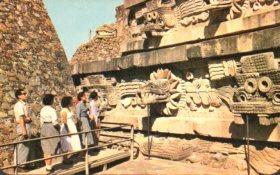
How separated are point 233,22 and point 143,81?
3096mm

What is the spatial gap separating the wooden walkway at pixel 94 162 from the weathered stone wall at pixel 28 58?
2221mm

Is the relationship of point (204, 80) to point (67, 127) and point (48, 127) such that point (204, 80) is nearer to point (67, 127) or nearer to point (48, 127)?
point (67, 127)

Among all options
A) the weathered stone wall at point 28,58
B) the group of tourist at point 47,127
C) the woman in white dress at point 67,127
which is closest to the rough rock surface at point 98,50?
the weathered stone wall at point 28,58

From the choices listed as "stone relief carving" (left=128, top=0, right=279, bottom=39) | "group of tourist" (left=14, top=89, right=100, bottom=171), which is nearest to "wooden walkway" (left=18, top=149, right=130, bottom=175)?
A: "group of tourist" (left=14, top=89, right=100, bottom=171)

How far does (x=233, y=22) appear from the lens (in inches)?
272

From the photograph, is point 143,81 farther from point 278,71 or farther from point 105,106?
point 278,71

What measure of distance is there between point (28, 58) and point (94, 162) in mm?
4804

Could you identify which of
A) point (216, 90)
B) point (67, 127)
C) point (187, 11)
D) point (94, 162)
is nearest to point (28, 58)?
point (67, 127)

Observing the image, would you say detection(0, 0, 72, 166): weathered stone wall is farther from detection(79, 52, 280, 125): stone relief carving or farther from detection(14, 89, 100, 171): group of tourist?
detection(79, 52, 280, 125): stone relief carving

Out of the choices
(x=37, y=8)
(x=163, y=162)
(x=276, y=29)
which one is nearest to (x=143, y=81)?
(x=163, y=162)

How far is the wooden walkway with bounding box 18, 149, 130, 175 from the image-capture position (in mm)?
7145

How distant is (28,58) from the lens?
11.3m

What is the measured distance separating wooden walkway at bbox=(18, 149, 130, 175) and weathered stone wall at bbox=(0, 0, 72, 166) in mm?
2221

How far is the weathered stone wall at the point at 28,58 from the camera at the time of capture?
32.8 feet
